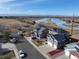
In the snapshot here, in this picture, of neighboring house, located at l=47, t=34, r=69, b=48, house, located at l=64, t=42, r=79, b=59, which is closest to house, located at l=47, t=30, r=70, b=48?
neighboring house, located at l=47, t=34, r=69, b=48

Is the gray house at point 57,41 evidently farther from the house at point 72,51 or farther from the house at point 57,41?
the house at point 72,51

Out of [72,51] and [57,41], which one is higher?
[57,41]

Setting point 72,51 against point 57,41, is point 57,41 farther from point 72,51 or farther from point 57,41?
point 72,51

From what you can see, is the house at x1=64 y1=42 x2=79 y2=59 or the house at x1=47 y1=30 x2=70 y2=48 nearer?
the house at x1=64 y1=42 x2=79 y2=59

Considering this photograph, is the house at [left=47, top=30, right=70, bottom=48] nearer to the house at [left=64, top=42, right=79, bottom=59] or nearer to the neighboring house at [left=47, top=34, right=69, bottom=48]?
the neighboring house at [left=47, top=34, right=69, bottom=48]

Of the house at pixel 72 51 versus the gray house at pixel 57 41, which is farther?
the gray house at pixel 57 41

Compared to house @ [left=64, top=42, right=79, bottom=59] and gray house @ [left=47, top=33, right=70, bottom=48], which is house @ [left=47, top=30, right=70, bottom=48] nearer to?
gray house @ [left=47, top=33, right=70, bottom=48]

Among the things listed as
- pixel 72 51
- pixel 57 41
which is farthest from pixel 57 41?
pixel 72 51

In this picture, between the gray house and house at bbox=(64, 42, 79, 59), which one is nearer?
house at bbox=(64, 42, 79, 59)

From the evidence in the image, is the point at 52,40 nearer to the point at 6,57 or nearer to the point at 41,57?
the point at 41,57

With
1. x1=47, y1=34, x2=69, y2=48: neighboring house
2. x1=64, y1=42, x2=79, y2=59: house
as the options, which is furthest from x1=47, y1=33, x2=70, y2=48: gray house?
x1=64, y1=42, x2=79, y2=59: house

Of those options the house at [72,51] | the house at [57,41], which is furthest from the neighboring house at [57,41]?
the house at [72,51]

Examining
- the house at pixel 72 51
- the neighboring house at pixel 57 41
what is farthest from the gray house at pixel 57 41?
the house at pixel 72 51
